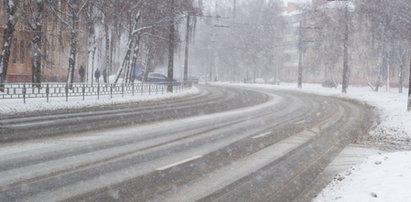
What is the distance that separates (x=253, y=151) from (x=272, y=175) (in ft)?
8.67

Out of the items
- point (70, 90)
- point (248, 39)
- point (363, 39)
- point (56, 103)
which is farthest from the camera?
point (248, 39)

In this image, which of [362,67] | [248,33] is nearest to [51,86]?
[362,67]

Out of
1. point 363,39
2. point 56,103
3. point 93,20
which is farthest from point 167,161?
point 363,39

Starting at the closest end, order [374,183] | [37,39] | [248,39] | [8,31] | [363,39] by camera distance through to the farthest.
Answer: [374,183], [8,31], [37,39], [363,39], [248,39]

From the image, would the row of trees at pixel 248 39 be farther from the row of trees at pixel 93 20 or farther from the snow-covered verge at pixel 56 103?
the snow-covered verge at pixel 56 103

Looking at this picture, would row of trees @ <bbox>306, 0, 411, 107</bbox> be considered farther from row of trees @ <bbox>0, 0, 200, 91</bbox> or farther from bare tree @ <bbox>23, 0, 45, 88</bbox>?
bare tree @ <bbox>23, 0, 45, 88</bbox>

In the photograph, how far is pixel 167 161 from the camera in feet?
34.5

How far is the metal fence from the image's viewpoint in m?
22.5

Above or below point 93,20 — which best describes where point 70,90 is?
below

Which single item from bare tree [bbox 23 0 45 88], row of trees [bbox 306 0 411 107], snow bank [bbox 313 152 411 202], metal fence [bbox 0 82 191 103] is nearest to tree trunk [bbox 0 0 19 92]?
bare tree [bbox 23 0 45 88]

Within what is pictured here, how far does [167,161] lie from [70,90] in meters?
17.6


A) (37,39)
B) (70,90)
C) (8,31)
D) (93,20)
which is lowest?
(70,90)

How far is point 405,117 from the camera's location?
22547 millimetres

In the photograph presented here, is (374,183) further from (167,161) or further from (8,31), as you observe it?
(8,31)
